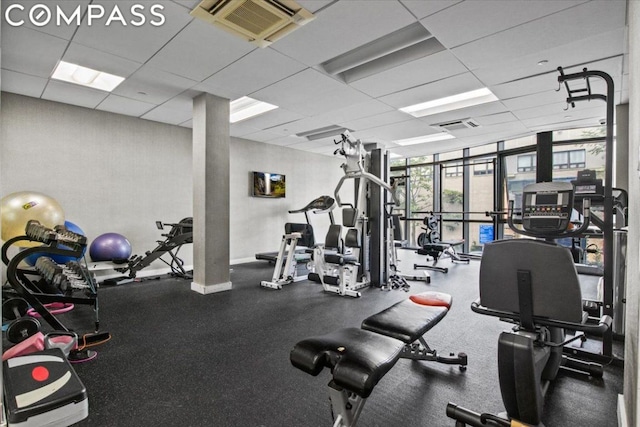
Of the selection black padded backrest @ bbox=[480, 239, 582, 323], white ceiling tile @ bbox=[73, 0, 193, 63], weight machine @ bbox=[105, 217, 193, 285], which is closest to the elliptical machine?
black padded backrest @ bbox=[480, 239, 582, 323]

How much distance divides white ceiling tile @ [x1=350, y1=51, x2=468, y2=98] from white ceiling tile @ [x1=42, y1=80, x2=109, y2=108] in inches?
133

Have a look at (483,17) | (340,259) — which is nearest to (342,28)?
(483,17)

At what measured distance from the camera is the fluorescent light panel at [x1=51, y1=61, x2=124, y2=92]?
143 inches

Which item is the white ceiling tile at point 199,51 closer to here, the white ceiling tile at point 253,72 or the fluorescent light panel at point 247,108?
the white ceiling tile at point 253,72

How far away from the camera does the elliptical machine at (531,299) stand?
4.81ft

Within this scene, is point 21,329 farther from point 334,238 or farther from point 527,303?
point 527,303

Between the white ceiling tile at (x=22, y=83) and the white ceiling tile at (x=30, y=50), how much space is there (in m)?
0.15

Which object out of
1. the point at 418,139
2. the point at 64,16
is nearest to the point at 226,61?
the point at 64,16

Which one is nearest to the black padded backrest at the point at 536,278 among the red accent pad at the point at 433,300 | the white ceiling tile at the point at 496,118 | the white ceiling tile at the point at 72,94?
the red accent pad at the point at 433,300

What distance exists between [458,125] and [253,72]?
3.69 m

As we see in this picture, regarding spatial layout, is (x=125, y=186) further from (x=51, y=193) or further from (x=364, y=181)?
(x=364, y=181)

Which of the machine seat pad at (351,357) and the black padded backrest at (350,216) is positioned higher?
the black padded backrest at (350,216)

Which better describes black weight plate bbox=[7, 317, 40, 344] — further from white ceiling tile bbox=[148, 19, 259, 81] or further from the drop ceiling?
white ceiling tile bbox=[148, 19, 259, 81]

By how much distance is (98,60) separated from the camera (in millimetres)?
3262
